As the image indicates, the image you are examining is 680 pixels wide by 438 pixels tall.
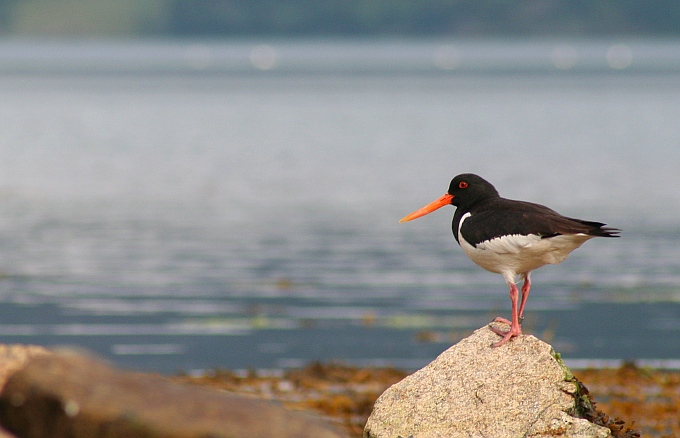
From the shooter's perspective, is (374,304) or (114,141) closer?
(374,304)

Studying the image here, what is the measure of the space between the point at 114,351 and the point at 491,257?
25.7ft

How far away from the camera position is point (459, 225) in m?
8.55

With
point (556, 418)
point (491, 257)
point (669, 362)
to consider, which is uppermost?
point (491, 257)

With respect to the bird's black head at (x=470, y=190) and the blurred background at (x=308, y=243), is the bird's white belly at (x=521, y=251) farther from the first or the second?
the blurred background at (x=308, y=243)

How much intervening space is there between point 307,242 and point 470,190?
1625cm

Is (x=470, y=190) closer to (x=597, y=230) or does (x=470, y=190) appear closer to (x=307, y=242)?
(x=597, y=230)

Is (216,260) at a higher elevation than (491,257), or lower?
lower

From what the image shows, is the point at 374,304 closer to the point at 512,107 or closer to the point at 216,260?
the point at 216,260

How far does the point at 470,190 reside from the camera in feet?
28.5

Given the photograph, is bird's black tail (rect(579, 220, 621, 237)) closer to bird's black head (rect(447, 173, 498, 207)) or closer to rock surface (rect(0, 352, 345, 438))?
bird's black head (rect(447, 173, 498, 207))

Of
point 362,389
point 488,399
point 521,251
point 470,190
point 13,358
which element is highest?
point 470,190

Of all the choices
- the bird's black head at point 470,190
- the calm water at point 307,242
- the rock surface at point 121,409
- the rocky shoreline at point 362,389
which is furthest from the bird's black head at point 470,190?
the calm water at point 307,242

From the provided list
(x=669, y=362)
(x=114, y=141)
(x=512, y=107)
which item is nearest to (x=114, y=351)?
(x=669, y=362)

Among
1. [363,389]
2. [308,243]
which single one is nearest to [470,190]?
[363,389]
